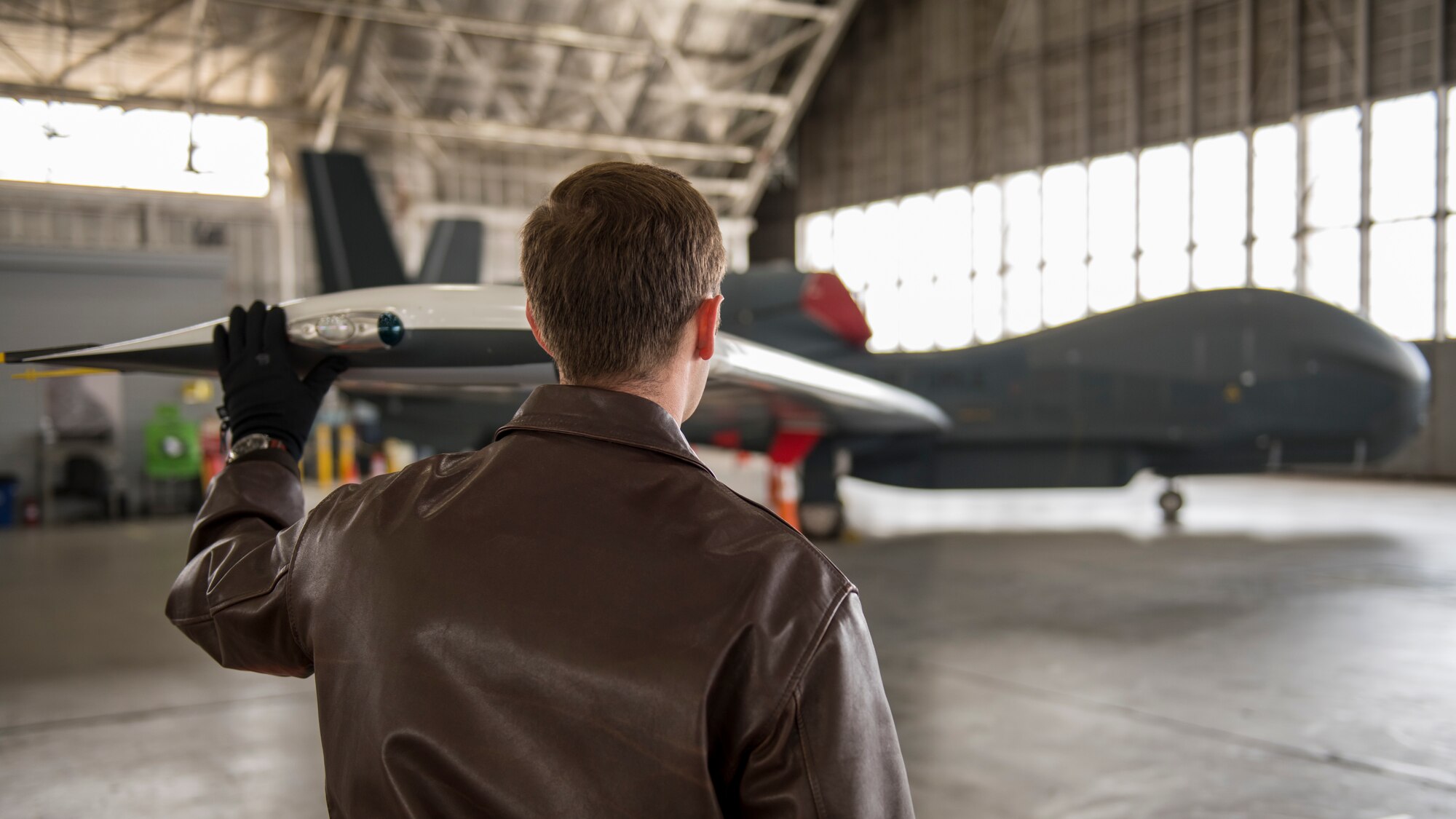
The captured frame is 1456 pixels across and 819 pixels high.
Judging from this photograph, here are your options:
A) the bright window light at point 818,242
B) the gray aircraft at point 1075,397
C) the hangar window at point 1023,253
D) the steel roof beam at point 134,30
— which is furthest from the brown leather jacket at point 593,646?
the bright window light at point 818,242

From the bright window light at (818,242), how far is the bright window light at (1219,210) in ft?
36.2

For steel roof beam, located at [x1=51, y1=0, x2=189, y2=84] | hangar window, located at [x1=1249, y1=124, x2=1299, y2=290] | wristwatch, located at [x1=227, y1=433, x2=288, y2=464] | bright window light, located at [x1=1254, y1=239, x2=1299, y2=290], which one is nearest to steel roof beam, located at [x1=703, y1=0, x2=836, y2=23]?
hangar window, located at [x1=1249, y1=124, x2=1299, y2=290]

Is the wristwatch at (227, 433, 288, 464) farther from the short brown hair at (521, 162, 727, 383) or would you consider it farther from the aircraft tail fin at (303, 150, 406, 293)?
the aircraft tail fin at (303, 150, 406, 293)

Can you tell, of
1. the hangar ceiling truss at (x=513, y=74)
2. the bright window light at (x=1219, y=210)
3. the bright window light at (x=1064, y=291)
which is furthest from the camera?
the bright window light at (x=1064, y=291)

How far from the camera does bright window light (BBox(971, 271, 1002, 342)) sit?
24891 mm

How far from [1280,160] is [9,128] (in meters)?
22.2

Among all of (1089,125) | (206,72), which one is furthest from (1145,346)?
(206,72)

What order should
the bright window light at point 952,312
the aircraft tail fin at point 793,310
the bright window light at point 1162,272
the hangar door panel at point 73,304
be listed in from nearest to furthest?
the hangar door panel at point 73,304 < the aircraft tail fin at point 793,310 < the bright window light at point 1162,272 < the bright window light at point 952,312

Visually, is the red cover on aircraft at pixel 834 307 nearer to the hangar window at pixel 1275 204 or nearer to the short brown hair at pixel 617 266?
the short brown hair at pixel 617 266

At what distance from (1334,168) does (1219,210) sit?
2.20m

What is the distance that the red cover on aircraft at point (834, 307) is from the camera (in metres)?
10.4

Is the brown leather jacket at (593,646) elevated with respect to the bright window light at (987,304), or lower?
lower

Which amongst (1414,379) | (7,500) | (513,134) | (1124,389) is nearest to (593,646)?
(1124,389)

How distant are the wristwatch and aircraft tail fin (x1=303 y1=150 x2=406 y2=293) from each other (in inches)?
265
